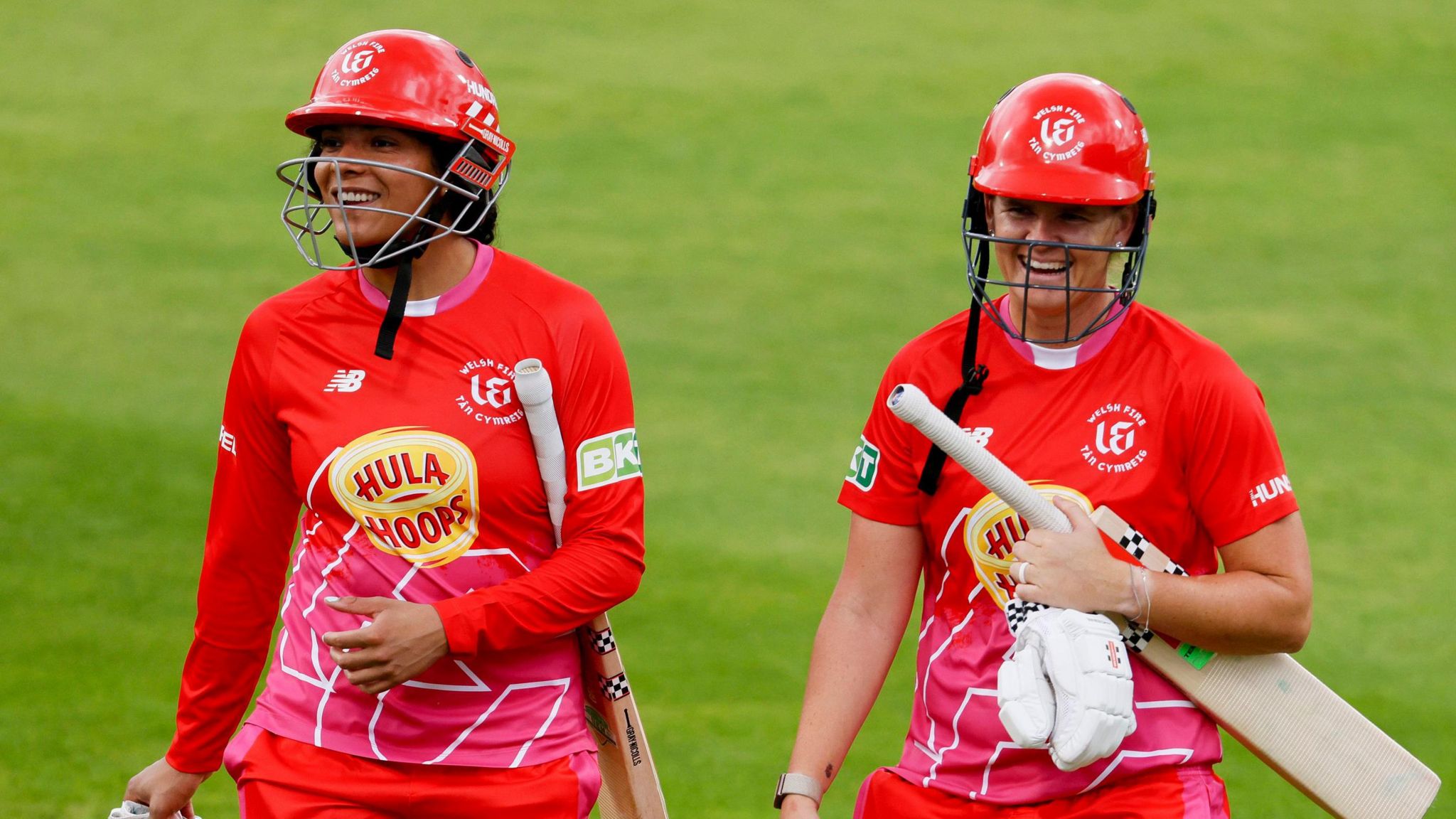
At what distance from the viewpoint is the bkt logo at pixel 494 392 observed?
3387 mm

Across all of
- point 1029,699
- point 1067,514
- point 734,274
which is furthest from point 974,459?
point 734,274

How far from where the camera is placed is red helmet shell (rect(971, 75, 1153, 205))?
10.5ft

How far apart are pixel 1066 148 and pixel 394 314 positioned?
1290 mm

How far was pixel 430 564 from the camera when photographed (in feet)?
11.1

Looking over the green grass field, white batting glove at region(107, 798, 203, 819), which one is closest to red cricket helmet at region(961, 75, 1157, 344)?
white batting glove at region(107, 798, 203, 819)

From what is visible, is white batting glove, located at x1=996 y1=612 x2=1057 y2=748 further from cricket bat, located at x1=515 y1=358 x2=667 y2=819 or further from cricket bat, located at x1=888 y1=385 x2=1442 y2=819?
cricket bat, located at x1=515 y1=358 x2=667 y2=819

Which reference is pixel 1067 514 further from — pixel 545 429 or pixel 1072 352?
pixel 545 429

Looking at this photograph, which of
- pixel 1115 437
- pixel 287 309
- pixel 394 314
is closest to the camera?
pixel 1115 437

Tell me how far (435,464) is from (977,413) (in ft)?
3.30

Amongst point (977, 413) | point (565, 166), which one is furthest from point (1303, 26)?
point (977, 413)

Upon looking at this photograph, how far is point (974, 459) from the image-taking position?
3049mm

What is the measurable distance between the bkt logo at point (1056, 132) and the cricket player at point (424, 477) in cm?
91

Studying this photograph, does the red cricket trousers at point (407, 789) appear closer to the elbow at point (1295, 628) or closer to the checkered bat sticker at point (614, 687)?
the checkered bat sticker at point (614, 687)

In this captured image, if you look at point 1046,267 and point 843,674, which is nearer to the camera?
point 1046,267
